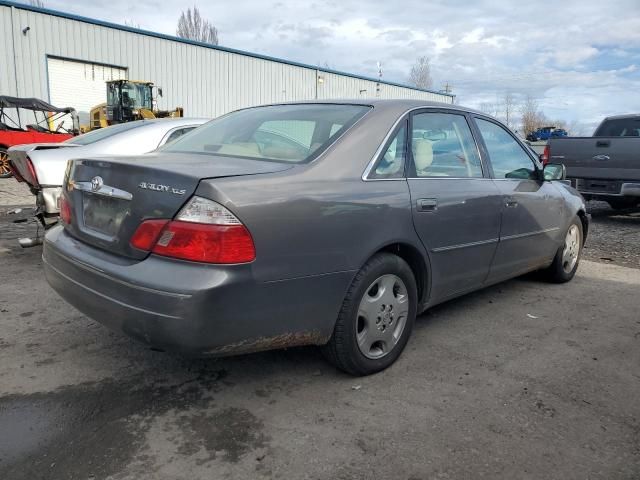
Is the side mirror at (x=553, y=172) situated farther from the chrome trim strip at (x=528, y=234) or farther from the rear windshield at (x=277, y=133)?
the rear windshield at (x=277, y=133)

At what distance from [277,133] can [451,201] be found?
1.15 m

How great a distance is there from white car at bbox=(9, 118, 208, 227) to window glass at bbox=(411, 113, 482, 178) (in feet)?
8.70

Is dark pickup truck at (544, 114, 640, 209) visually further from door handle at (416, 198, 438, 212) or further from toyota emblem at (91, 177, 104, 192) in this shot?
toyota emblem at (91, 177, 104, 192)

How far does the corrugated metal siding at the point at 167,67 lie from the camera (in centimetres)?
2039

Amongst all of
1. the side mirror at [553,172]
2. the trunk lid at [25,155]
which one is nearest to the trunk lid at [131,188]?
the trunk lid at [25,155]

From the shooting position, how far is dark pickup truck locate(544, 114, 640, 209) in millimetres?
7879

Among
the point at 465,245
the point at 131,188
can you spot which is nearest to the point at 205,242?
the point at 131,188

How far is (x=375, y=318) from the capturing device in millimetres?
2826

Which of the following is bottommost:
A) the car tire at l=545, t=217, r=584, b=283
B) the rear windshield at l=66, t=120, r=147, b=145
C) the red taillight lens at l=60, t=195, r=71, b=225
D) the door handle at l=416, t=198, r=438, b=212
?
the car tire at l=545, t=217, r=584, b=283

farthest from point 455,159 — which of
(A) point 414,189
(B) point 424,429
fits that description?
(B) point 424,429

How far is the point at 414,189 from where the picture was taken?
2.98 meters

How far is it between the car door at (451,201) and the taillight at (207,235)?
116 centimetres

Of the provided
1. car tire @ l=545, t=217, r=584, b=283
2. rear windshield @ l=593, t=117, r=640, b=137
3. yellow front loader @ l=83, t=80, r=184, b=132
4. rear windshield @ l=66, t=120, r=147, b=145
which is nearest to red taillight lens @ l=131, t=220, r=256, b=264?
car tire @ l=545, t=217, r=584, b=283

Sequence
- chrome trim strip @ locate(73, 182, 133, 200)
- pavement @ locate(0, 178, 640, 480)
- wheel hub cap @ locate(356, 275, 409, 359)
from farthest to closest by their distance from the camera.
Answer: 1. wheel hub cap @ locate(356, 275, 409, 359)
2. chrome trim strip @ locate(73, 182, 133, 200)
3. pavement @ locate(0, 178, 640, 480)
